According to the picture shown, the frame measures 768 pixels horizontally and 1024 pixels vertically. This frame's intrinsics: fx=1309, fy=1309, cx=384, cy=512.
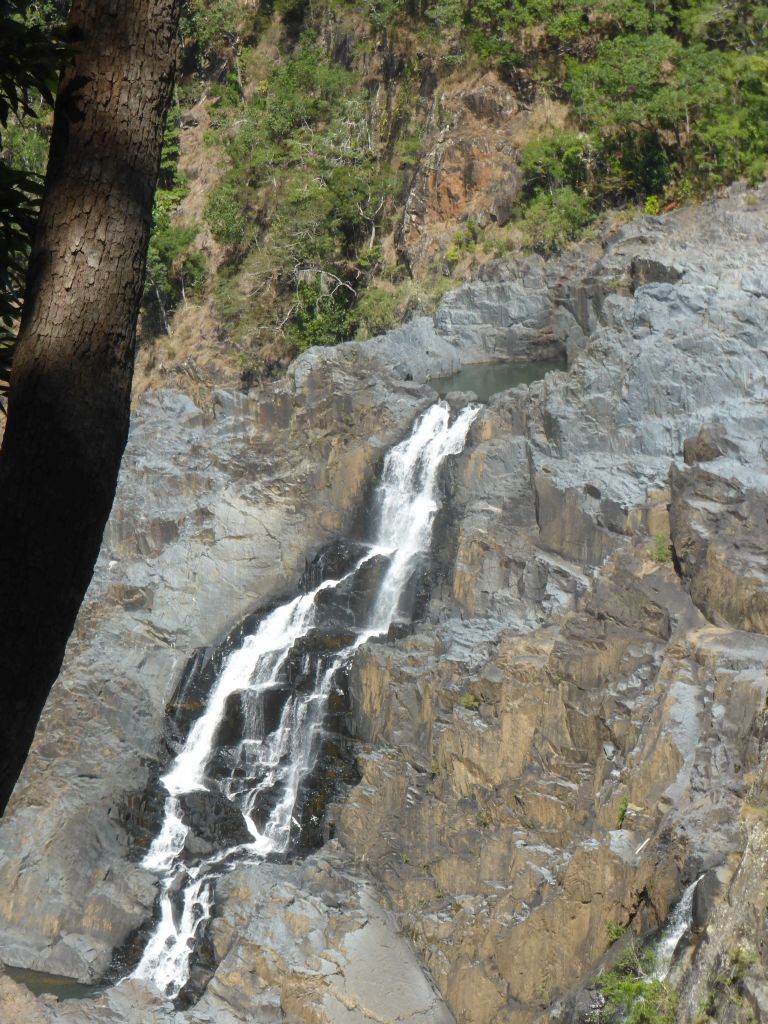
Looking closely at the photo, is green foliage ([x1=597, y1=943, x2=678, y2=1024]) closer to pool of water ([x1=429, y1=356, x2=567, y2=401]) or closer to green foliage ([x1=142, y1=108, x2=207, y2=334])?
pool of water ([x1=429, y1=356, x2=567, y2=401])

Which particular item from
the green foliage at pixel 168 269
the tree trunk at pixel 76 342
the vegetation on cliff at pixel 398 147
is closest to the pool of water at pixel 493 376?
the vegetation on cliff at pixel 398 147

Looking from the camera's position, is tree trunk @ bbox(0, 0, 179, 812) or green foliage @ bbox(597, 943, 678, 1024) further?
green foliage @ bbox(597, 943, 678, 1024)

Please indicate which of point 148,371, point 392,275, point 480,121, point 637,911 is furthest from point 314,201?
point 637,911

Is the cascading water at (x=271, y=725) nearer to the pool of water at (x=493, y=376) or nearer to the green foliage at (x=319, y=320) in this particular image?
the pool of water at (x=493, y=376)

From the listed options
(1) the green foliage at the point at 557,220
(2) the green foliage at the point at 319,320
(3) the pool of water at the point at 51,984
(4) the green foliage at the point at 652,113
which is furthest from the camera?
(2) the green foliage at the point at 319,320

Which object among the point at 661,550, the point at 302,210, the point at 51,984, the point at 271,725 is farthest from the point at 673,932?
the point at 302,210

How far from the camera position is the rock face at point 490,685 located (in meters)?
18.3

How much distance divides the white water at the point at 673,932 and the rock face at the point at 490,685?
226mm

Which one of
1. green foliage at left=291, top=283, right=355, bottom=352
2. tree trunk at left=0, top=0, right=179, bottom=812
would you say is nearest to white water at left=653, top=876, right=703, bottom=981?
tree trunk at left=0, top=0, right=179, bottom=812

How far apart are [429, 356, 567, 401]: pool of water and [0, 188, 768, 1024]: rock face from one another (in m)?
1.87

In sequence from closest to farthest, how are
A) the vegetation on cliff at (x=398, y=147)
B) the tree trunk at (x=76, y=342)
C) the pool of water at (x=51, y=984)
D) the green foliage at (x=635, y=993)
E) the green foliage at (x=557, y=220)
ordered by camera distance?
the tree trunk at (x=76, y=342), the green foliage at (x=635, y=993), the pool of water at (x=51, y=984), the vegetation on cliff at (x=398, y=147), the green foliage at (x=557, y=220)

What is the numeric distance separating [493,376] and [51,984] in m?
17.8

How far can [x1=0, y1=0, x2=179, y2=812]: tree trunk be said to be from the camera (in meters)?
3.46

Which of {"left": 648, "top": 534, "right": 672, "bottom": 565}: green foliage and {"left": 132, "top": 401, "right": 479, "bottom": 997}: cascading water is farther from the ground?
{"left": 648, "top": 534, "right": 672, "bottom": 565}: green foliage
